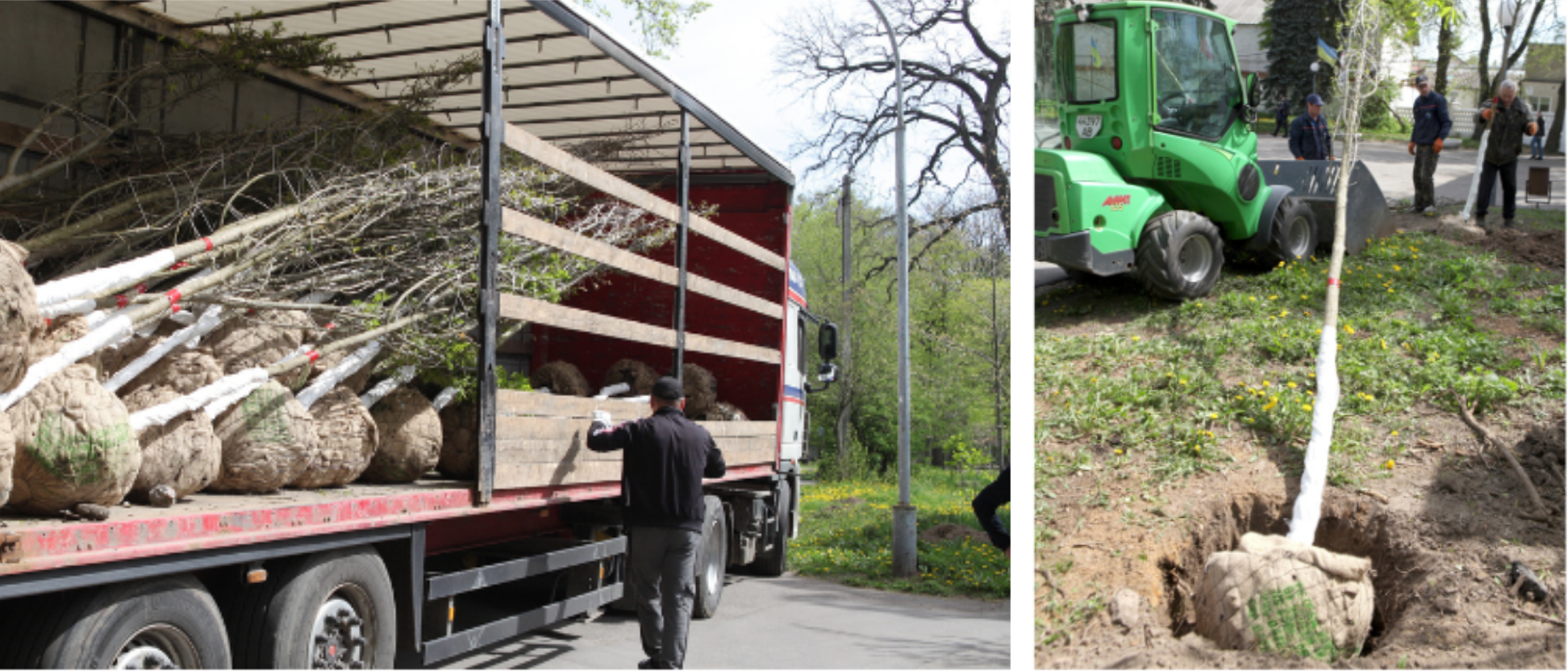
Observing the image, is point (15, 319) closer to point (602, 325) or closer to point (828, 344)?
point (602, 325)

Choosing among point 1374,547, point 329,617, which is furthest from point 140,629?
point 1374,547

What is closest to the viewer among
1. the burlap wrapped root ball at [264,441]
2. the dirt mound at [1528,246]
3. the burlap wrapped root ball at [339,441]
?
the burlap wrapped root ball at [264,441]

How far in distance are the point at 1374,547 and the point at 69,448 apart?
5962 mm

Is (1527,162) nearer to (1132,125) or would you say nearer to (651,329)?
(1132,125)

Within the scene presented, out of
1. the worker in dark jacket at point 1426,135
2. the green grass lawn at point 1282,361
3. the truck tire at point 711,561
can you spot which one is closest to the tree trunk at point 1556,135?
the worker in dark jacket at point 1426,135

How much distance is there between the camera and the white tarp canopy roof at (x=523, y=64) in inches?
249

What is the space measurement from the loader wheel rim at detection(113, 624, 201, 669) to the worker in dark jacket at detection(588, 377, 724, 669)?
2.34m

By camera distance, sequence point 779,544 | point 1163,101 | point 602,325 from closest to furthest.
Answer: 1. point 602,325
2. point 1163,101
3. point 779,544

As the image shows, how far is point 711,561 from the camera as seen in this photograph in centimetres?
849

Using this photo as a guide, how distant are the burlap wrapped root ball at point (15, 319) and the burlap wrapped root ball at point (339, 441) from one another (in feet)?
4.79

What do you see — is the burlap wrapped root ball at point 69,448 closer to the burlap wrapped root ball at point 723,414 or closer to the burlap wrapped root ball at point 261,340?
the burlap wrapped root ball at point 261,340

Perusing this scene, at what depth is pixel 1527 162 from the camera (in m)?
12.0

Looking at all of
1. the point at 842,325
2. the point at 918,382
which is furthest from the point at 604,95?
the point at 842,325

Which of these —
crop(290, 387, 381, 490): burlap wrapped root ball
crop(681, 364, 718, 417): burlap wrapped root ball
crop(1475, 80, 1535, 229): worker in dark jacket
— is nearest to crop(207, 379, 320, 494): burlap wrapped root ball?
crop(290, 387, 381, 490): burlap wrapped root ball
